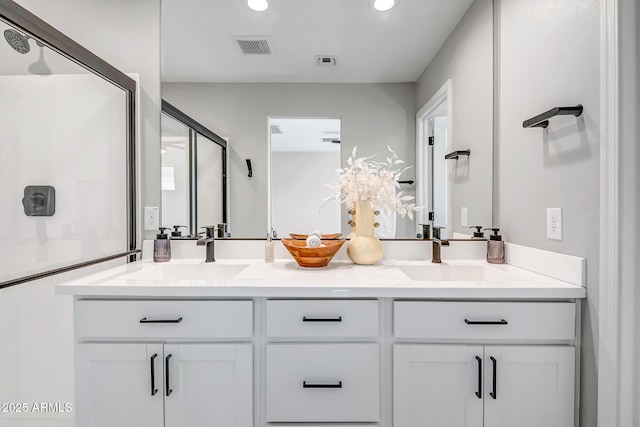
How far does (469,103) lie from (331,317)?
4.34ft

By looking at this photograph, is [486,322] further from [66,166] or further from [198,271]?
[66,166]

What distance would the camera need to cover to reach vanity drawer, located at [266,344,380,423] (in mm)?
1140

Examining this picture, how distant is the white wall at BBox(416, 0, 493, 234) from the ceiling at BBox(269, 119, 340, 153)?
0.48 meters

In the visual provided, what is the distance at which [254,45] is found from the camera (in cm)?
168

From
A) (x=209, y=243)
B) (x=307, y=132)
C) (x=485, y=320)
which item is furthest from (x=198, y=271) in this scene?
(x=485, y=320)

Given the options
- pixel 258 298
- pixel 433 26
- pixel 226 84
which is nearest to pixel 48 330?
pixel 258 298

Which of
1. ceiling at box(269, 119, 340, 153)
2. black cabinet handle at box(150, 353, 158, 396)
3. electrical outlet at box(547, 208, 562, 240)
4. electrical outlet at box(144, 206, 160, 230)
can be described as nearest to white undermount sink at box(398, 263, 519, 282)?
electrical outlet at box(547, 208, 562, 240)

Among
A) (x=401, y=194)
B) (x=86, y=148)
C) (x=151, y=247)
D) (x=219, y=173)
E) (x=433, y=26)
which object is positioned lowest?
(x=151, y=247)

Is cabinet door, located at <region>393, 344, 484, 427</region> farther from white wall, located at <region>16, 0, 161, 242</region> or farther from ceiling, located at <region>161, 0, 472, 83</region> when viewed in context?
white wall, located at <region>16, 0, 161, 242</region>

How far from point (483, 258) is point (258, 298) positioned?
1189 mm

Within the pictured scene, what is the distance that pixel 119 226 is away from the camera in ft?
5.51

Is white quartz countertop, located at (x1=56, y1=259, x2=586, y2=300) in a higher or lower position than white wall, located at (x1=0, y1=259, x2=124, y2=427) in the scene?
higher

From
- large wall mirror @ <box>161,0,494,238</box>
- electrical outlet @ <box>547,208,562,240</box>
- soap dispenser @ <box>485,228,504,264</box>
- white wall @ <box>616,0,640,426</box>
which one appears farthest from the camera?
large wall mirror @ <box>161,0,494,238</box>

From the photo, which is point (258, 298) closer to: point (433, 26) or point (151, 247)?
point (151, 247)
